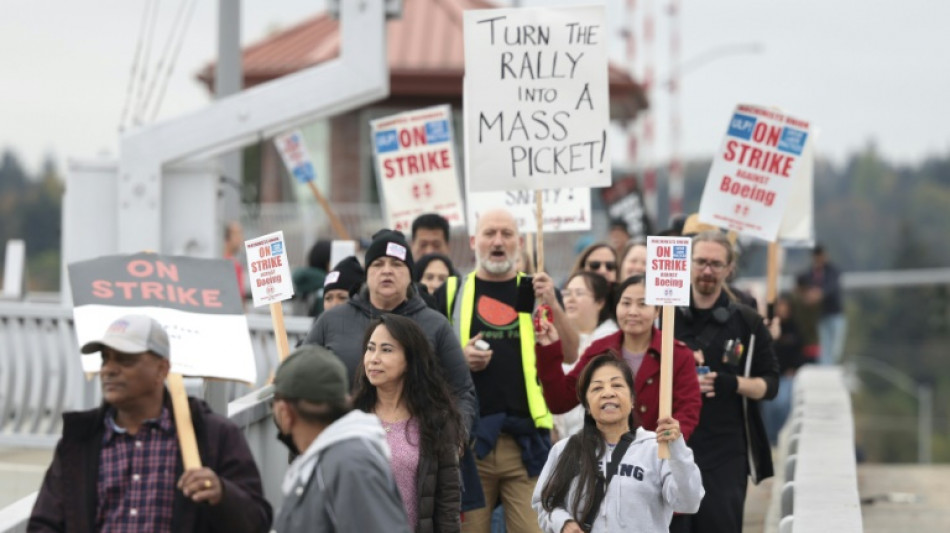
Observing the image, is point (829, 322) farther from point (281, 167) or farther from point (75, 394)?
point (281, 167)

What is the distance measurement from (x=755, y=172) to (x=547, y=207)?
1897 mm

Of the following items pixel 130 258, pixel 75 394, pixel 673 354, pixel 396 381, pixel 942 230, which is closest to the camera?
pixel 130 258

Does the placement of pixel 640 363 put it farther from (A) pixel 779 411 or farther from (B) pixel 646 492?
(A) pixel 779 411

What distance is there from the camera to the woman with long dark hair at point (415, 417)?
7.20 metres

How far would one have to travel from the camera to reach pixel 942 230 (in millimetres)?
98750

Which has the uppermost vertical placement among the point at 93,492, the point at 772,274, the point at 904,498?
the point at 772,274

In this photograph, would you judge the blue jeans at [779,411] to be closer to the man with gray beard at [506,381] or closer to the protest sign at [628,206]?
the protest sign at [628,206]

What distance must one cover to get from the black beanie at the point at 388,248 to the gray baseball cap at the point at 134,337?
87.6 inches

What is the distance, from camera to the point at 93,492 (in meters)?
5.63

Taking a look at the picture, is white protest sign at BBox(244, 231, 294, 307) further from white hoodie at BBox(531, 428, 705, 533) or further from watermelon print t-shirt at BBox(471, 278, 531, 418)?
white hoodie at BBox(531, 428, 705, 533)

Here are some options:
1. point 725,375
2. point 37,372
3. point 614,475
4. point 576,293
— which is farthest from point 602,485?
point 37,372

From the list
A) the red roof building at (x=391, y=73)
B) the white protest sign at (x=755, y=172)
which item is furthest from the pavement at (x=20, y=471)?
the red roof building at (x=391, y=73)

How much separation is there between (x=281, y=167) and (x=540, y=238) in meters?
24.2

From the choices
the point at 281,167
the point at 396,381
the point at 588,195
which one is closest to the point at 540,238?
the point at 396,381
